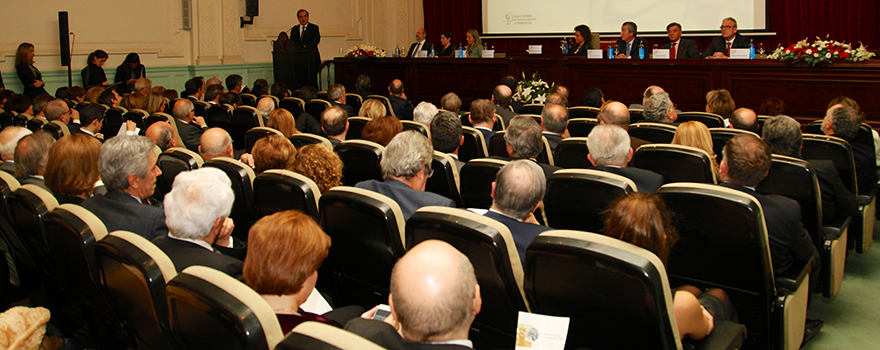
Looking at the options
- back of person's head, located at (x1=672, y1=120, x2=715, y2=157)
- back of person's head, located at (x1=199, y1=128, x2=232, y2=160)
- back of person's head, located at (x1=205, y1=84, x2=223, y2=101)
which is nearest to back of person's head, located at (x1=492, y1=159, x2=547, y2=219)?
back of person's head, located at (x1=672, y1=120, x2=715, y2=157)

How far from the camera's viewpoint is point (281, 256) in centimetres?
153

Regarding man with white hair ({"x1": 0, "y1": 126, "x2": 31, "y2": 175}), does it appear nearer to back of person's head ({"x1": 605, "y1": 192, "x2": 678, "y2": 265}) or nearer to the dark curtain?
back of person's head ({"x1": 605, "y1": 192, "x2": 678, "y2": 265})

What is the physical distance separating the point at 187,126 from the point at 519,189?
3.59m

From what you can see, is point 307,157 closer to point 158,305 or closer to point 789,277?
point 158,305

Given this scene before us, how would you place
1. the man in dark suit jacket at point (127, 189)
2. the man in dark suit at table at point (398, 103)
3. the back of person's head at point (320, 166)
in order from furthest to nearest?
the man in dark suit at table at point (398, 103) < the back of person's head at point (320, 166) < the man in dark suit jacket at point (127, 189)

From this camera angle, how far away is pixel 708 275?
7.22 feet

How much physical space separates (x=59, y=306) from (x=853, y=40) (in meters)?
9.26

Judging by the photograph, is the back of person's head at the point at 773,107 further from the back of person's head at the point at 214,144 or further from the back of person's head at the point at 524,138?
the back of person's head at the point at 214,144

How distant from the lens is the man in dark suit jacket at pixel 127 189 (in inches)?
85.7

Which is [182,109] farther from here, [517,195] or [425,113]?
[517,195]

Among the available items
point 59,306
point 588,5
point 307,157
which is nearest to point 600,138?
point 307,157

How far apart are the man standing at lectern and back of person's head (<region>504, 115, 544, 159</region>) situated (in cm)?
Result: 735

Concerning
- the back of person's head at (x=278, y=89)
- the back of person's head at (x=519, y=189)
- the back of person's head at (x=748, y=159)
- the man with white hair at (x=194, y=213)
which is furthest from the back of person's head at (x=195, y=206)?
the back of person's head at (x=278, y=89)

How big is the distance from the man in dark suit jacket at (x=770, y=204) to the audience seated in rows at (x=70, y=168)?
2.54 m
